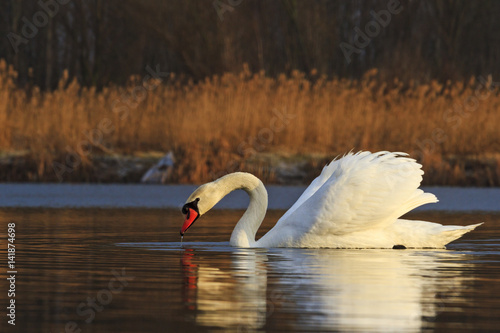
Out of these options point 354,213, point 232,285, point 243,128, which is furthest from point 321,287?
point 243,128

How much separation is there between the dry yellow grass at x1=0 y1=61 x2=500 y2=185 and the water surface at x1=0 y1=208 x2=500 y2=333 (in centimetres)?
578

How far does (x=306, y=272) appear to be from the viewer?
765cm

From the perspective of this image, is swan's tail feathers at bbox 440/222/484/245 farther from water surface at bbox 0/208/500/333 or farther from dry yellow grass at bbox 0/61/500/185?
dry yellow grass at bbox 0/61/500/185

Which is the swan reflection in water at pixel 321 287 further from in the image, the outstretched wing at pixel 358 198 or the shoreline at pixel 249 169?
the shoreline at pixel 249 169

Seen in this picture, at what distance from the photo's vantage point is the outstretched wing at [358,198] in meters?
9.41

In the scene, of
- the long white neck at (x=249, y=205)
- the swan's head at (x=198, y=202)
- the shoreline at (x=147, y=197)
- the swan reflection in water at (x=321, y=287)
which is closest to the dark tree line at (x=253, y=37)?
the shoreline at (x=147, y=197)

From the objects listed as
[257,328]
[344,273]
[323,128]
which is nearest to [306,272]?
[344,273]

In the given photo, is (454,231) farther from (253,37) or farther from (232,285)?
(253,37)

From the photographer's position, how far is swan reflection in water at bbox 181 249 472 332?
5621mm

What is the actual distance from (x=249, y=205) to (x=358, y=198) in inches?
40.5

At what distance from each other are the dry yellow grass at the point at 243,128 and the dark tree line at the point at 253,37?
395 centimetres

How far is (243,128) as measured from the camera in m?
17.0

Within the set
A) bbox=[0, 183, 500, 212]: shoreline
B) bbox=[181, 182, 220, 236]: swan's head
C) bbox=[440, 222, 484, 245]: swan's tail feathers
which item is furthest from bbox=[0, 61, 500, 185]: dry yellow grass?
bbox=[440, 222, 484, 245]: swan's tail feathers

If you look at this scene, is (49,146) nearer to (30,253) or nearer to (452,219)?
(452,219)
